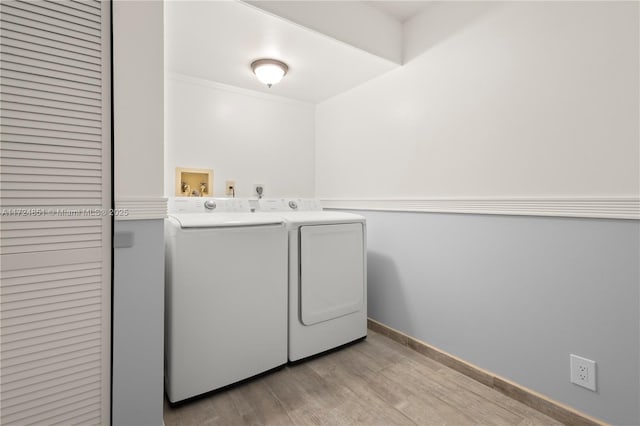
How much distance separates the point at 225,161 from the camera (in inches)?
102

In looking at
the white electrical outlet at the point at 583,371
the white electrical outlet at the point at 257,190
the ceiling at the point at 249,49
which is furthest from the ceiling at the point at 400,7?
the white electrical outlet at the point at 583,371

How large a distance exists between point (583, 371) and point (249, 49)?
2530mm

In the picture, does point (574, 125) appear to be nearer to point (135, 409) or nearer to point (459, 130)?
point (459, 130)

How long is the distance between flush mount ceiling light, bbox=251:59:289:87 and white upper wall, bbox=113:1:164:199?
1.02 m

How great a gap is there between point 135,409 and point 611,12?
253cm

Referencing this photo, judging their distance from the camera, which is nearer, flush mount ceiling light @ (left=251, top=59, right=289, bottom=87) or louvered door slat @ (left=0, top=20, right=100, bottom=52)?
louvered door slat @ (left=0, top=20, right=100, bottom=52)

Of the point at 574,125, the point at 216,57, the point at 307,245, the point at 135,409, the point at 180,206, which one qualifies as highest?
the point at 216,57

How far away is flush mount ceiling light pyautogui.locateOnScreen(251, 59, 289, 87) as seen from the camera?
2119mm

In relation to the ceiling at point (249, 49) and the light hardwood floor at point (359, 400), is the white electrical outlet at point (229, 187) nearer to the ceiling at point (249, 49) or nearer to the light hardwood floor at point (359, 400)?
the ceiling at point (249, 49)

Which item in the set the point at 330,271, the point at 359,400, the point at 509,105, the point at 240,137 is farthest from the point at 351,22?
the point at 359,400

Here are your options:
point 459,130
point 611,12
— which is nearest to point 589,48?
point 611,12

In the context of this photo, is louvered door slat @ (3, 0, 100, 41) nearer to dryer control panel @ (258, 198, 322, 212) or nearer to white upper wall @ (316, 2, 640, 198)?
dryer control panel @ (258, 198, 322, 212)

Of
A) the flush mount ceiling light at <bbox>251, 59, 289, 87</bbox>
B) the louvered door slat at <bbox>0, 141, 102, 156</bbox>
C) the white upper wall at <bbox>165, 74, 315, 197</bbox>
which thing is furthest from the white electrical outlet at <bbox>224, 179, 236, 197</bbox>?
the louvered door slat at <bbox>0, 141, 102, 156</bbox>

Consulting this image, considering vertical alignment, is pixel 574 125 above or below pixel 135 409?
above
